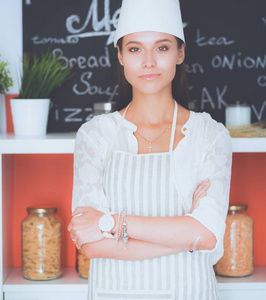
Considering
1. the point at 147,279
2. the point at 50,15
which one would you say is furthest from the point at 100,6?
the point at 147,279

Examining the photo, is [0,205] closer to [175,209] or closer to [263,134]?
[175,209]

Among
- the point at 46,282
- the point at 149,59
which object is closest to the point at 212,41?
the point at 149,59

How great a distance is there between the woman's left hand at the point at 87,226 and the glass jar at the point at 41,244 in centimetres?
52

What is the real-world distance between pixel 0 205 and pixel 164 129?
0.66 meters

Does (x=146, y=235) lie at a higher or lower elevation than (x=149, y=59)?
lower

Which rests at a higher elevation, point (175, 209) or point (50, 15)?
point (50, 15)

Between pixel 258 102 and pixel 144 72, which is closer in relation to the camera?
pixel 144 72

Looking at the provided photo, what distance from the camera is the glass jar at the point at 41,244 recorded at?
5.86ft

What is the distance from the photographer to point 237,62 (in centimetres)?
197

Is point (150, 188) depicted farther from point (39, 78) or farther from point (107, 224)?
point (39, 78)

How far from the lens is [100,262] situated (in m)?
1.37

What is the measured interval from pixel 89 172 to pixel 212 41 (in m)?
0.88

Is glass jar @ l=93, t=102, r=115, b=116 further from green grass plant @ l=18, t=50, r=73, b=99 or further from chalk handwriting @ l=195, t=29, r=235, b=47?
chalk handwriting @ l=195, t=29, r=235, b=47

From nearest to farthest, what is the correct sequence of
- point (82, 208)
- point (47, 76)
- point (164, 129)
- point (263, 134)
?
1. point (82, 208)
2. point (164, 129)
3. point (263, 134)
4. point (47, 76)
